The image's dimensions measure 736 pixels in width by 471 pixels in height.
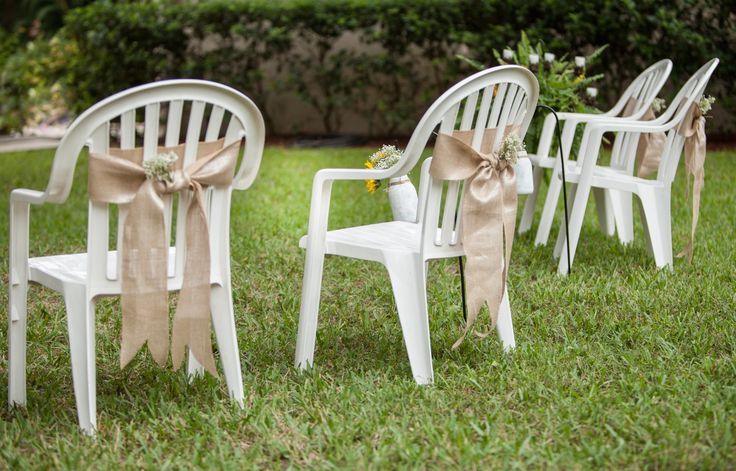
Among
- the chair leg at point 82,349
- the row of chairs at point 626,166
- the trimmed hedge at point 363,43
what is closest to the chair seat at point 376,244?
the chair leg at point 82,349

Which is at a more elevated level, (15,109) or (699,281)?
(699,281)

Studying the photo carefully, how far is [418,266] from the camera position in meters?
3.17

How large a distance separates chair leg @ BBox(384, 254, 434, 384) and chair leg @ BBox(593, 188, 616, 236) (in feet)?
8.94

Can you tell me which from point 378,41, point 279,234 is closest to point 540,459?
point 279,234

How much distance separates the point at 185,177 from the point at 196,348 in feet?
1.67

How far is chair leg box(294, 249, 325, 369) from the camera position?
3.30 meters

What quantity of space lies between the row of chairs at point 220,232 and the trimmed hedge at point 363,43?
664cm

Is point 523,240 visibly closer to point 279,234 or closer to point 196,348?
point 279,234

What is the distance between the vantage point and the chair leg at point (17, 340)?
295 cm

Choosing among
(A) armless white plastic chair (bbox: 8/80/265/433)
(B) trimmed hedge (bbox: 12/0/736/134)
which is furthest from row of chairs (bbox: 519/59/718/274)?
(B) trimmed hedge (bbox: 12/0/736/134)

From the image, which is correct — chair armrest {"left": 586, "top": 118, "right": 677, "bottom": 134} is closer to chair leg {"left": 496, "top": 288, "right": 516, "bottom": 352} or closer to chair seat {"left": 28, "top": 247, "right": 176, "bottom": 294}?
chair leg {"left": 496, "top": 288, "right": 516, "bottom": 352}

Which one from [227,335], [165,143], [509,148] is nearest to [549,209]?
[509,148]

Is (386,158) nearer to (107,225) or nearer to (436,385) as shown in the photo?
(436,385)

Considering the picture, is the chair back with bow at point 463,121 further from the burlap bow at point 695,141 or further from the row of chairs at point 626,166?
the burlap bow at point 695,141
